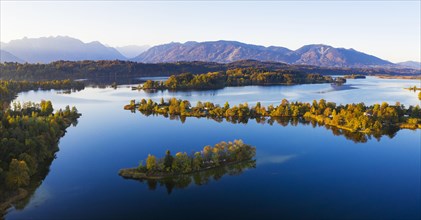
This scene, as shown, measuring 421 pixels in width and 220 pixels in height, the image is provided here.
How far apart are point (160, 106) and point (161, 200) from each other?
43585 mm

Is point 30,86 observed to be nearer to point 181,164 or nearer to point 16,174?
point 16,174

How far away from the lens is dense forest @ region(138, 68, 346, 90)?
114 metres

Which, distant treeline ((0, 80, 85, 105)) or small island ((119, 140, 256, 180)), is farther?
distant treeline ((0, 80, 85, 105))

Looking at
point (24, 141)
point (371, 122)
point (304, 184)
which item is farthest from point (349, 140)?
point (24, 141)

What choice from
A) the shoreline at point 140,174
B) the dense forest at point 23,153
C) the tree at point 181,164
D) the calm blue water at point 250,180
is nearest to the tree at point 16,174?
the dense forest at point 23,153

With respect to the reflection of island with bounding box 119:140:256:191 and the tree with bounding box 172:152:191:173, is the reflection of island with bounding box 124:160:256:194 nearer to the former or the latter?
the reflection of island with bounding box 119:140:256:191

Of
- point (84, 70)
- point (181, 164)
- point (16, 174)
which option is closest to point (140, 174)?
point (181, 164)

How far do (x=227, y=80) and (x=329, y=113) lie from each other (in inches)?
2859

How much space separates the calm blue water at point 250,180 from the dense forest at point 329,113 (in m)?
3.96

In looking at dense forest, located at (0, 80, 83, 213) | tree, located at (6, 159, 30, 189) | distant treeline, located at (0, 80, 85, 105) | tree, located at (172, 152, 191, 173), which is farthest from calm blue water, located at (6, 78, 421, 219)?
distant treeline, located at (0, 80, 85, 105)

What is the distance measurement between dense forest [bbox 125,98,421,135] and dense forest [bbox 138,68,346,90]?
141 feet

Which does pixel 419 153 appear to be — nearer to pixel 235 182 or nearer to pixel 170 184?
pixel 235 182

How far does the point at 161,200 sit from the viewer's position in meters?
28.1

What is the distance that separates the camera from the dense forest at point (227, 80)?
11444cm
